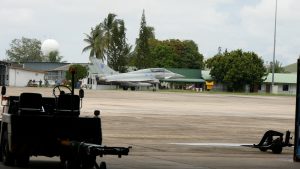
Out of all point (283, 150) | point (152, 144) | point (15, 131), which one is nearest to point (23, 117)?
point (15, 131)

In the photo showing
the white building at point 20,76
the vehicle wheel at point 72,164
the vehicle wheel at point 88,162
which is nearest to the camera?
the vehicle wheel at point 88,162

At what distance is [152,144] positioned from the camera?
24.3 meters

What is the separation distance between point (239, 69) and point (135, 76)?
3208cm

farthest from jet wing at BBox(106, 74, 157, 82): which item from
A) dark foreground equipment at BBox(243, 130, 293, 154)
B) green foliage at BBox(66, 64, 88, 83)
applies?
dark foreground equipment at BBox(243, 130, 293, 154)

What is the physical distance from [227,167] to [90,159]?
16.0 ft

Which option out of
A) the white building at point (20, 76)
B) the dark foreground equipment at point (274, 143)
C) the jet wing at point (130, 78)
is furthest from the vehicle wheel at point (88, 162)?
the white building at point (20, 76)

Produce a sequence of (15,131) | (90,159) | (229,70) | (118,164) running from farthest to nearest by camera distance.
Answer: (229,70), (118,164), (15,131), (90,159)

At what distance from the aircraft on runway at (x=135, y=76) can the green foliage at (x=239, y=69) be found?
2284cm

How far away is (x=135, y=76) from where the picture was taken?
140 meters

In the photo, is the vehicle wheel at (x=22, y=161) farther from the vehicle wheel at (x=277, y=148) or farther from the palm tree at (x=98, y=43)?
the palm tree at (x=98, y=43)

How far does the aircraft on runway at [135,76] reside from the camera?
137750 mm

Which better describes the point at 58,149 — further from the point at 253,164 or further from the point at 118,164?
the point at 253,164

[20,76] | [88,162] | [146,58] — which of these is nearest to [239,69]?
[146,58]

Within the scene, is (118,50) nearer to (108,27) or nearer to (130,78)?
(108,27)
